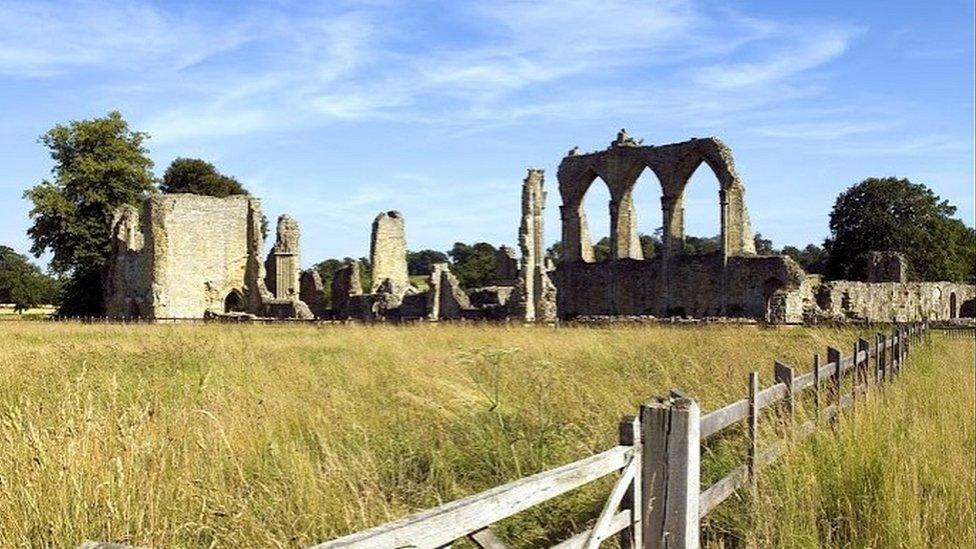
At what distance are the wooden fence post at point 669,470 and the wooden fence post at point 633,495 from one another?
0.08 m

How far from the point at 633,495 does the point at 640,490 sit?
7 centimetres

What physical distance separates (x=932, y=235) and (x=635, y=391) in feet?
207

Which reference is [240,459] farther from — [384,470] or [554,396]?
[554,396]

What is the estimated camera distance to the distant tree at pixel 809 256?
96.7 m

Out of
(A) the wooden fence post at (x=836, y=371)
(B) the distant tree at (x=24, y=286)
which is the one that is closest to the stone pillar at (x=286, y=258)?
(A) the wooden fence post at (x=836, y=371)

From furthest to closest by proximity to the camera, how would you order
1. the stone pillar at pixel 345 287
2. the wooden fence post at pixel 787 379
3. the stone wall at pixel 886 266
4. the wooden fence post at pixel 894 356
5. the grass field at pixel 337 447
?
the stone wall at pixel 886 266 < the stone pillar at pixel 345 287 < the wooden fence post at pixel 894 356 < the wooden fence post at pixel 787 379 < the grass field at pixel 337 447

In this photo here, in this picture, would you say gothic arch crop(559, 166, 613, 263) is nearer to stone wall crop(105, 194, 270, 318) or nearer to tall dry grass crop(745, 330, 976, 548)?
stone wall crop(105, 194, 270, 318)

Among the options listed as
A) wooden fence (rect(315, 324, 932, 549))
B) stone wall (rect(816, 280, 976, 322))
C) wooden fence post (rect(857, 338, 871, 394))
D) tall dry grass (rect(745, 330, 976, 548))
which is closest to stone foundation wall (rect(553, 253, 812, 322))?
stone wall (rect(816, 280, 976, 322))

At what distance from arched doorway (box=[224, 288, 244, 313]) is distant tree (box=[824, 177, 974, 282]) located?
42.3 meters

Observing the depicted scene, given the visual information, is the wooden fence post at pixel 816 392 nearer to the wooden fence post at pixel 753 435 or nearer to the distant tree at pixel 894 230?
the wooden fence post at pixel 753 435

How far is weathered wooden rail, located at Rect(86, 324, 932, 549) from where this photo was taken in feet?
7.69

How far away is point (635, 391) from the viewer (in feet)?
27.1

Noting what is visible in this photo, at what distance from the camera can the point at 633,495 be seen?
3902 millimetres

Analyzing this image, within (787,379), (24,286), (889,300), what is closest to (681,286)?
(889,300)
